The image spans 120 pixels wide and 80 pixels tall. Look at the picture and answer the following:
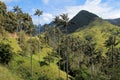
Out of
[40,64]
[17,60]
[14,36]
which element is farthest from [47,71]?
[14,36]

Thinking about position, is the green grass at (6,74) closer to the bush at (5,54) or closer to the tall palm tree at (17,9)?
the bush at (5,54)

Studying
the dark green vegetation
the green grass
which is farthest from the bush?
the green grass

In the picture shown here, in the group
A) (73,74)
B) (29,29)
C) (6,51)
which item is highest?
(29,29)

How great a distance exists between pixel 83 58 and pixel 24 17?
149 feet

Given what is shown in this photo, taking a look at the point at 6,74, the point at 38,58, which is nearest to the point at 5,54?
the point at 6,74

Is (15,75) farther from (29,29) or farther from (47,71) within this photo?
(29,29)

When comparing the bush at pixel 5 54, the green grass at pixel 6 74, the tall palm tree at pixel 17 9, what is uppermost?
the tall palm tree at pixel 17 9

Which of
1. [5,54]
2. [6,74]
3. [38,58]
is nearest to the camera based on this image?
[6,74]

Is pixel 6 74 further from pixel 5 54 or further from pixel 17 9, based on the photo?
pixel 17 9

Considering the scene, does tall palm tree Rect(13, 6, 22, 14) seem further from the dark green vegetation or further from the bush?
the bush

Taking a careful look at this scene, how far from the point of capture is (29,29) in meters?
193

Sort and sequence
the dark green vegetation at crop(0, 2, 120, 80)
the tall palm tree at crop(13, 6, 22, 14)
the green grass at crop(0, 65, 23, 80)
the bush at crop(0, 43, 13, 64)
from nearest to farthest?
1. the green grass at crop(0, 65, 23, 80)
2. the dark green vegetation at crop(0, 2, 120, 80)
3. the bush at crop(0, 43, 13, 64)
4. the tall palm tree at crop(13, 6, 22, 14)

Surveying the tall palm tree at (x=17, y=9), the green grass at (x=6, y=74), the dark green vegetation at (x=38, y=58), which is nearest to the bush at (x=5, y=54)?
the dark green vegetation at (x=38, y=58)

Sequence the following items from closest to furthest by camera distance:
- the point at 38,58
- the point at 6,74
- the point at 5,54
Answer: the point at 6,74
the point at 5,54
the point at 38,58
